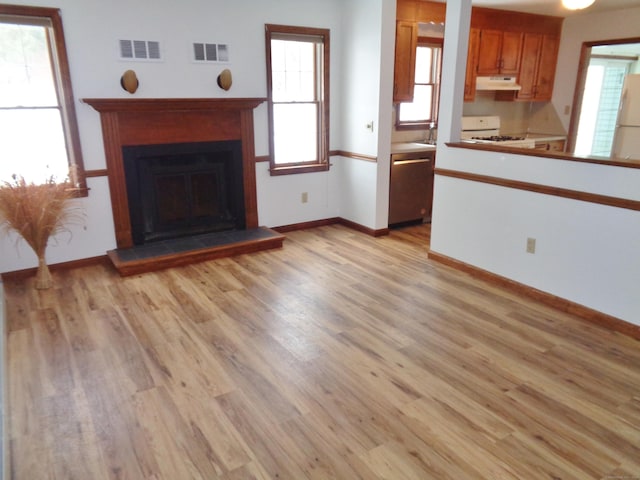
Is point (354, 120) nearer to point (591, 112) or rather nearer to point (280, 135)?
point (280, 135)

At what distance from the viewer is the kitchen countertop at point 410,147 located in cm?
522

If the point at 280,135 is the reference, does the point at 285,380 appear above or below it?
below

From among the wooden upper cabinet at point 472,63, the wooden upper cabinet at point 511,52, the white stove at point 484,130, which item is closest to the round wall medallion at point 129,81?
the wooden upper cabinet at point 472,63

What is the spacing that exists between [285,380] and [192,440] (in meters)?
0.61

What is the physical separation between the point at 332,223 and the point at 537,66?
369 centimetres

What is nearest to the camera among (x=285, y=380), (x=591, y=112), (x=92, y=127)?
(x=285, y=380)

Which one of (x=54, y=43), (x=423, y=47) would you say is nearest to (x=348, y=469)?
(x=54, y=43)

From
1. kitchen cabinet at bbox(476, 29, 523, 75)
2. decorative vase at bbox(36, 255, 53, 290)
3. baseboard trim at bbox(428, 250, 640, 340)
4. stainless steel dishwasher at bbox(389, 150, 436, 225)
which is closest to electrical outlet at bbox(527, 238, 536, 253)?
baseboard trim at bbox(428, 250, 640, 340)

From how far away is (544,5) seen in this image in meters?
5.50

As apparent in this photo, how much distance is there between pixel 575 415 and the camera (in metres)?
2.25

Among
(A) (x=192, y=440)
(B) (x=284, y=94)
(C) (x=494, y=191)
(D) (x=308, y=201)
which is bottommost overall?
(A) (x=192, y=440)

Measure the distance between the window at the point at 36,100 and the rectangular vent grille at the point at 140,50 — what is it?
47 centimetres

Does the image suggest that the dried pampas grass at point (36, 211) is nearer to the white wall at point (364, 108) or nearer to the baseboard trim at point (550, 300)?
the white wall at point (364, 108)

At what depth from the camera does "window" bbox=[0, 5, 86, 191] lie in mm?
3602
